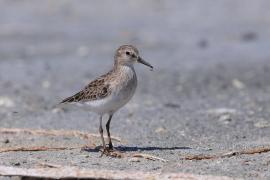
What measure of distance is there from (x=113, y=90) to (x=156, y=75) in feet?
23.9

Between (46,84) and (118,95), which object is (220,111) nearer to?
(118,95)

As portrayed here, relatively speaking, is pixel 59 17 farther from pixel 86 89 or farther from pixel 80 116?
pixel 86 89

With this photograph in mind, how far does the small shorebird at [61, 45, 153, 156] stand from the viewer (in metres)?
9.24

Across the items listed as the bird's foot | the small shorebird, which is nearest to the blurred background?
the small shorebird

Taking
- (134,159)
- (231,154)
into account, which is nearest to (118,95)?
(134,159)

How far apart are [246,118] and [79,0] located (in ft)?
49.5

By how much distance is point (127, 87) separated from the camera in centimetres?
930

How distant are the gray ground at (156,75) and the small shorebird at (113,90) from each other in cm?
A: 51

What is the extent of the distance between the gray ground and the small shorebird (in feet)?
1.69

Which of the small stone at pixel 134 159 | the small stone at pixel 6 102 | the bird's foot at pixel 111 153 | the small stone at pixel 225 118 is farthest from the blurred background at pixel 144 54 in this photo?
the small stone at pixel 134 159

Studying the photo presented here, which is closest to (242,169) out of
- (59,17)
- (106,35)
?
(106,35)

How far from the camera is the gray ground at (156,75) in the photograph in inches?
368

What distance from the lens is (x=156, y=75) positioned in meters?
16.5

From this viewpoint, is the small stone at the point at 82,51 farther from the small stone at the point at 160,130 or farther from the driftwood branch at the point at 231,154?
the driftwood branch at the point at 231,154
